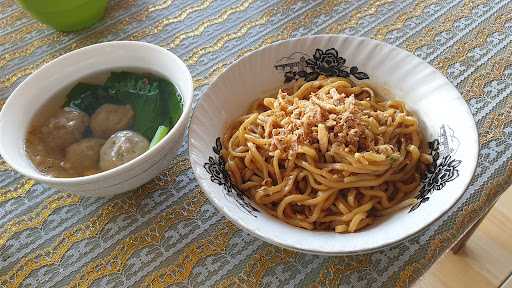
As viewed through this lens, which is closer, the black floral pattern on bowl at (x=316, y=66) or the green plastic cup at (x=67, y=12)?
the black floral pattern on bowl at (x=316, y=66)

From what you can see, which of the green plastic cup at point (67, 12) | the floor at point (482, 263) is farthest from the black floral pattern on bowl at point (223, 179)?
the floor at point (482, 263)

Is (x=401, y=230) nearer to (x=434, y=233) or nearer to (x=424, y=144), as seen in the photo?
(x=434, y=233)

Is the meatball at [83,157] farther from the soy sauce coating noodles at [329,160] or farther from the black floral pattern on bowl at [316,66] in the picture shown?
the black floral pattern on bowl at [316,66]

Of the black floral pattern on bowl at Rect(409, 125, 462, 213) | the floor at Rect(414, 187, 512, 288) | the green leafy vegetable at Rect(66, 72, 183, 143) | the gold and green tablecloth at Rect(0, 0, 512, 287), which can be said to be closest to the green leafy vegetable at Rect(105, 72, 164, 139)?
the green leafy vegetable at Rect(66, 72, 183, 143)

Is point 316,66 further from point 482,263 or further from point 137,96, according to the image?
point 482,263

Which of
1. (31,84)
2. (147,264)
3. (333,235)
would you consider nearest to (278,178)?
(333,235)

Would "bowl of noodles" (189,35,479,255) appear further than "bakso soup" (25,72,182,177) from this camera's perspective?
No

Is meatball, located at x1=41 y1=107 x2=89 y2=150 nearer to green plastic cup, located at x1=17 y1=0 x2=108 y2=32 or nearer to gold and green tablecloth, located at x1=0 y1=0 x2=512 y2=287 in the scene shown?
gold and green tablecloth, located at x1=0 y1=0 x2=512 y2=287
